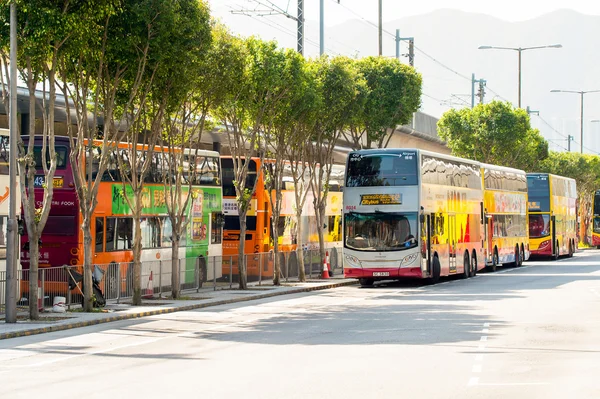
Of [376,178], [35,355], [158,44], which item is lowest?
[35,355]

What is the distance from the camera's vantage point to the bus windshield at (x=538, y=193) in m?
60.0

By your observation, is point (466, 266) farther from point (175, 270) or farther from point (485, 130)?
point (485, 130)

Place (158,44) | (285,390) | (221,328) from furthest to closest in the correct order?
(158,44) < (221,328) < (285,390)

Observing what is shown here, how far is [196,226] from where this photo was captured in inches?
1432

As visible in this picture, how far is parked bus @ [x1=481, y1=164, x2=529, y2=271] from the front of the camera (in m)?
47.6

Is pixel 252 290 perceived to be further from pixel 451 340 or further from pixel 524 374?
pixel 524 374

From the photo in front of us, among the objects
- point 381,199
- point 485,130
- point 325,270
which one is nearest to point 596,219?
point 485,130

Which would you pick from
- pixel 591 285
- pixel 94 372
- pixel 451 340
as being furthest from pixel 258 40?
pixel 94 372

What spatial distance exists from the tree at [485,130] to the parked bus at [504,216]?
11381mm

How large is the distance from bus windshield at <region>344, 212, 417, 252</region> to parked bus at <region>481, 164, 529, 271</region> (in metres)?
11.2

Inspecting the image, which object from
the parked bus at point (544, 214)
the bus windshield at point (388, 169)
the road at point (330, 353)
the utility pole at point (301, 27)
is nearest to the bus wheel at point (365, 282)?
the bus windshield at point (388, 169)

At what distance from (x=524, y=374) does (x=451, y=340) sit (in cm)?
471

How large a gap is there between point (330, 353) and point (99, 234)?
1428 centimetres

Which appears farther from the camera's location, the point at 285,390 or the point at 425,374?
the point at 425,374
